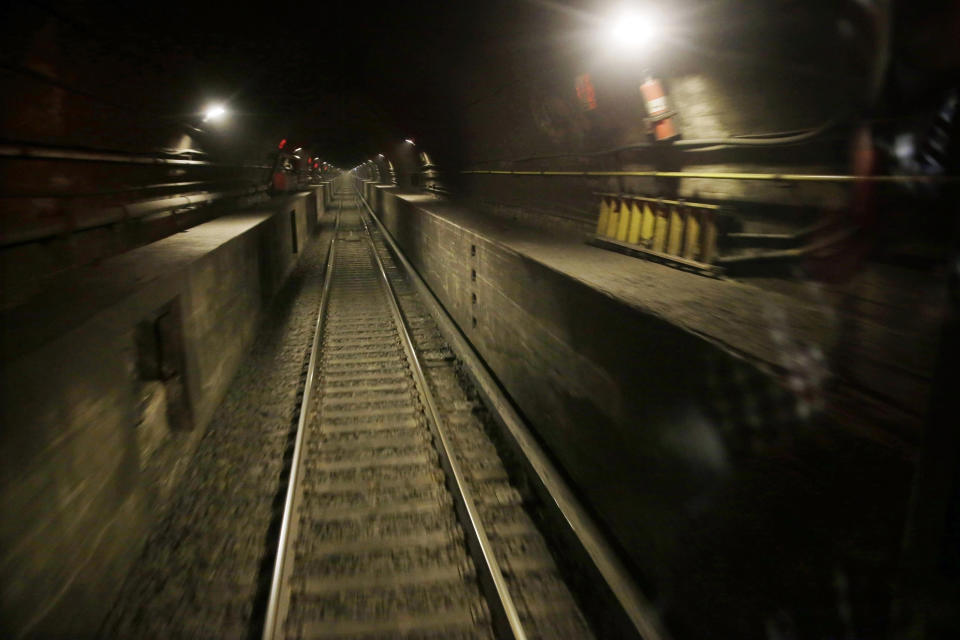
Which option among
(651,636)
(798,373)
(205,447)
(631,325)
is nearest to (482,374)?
(205,447)

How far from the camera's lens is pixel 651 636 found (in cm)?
250

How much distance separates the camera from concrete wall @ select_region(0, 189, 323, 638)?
2.07m

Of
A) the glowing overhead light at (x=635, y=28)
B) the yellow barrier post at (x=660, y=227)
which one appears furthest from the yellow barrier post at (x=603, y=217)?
the glowing overhead light at (x=635, y=28)

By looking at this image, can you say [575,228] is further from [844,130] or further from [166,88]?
[166,88]

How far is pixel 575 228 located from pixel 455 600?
5.28 metres

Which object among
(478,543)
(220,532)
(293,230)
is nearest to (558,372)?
(478,543)

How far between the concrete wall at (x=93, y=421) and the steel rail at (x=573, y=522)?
2527 mm

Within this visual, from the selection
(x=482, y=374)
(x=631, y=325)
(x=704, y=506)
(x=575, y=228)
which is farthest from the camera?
(x=575, y=228)

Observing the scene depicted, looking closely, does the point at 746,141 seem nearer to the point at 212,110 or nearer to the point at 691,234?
the point at 691,234

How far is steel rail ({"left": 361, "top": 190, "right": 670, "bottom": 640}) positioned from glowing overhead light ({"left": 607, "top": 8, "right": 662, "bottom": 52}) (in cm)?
346

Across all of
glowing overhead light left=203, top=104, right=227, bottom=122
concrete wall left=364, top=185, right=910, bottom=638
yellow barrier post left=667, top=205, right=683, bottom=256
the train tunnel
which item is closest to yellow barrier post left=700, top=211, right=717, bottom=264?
the train tunnel

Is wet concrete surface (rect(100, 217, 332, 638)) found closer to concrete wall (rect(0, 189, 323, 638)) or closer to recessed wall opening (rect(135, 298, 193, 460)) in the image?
concrete wall (rect(0, 189, 323, 638))

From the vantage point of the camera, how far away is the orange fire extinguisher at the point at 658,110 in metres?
4.82

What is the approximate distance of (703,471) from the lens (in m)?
2.38
